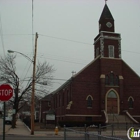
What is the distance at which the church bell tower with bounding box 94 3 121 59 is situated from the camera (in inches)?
2027

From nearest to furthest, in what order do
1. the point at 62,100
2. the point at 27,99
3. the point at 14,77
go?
the point at 14,77 < the point at 27,99 < the point at 62,100

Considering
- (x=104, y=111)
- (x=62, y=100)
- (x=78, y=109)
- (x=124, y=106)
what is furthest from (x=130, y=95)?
(x=62, y=100)

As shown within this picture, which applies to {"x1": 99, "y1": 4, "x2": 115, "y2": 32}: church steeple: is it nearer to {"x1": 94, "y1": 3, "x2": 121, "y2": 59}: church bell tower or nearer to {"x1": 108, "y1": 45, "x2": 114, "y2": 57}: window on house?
{"x1": 94, "y1": 3, "x2": 121, "y2": 59}: church bell tower

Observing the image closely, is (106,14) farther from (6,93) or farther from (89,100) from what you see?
(6,93)

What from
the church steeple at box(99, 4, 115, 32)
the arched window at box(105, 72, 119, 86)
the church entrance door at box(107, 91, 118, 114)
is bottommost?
the church entrance door at box(107, 91, 118, 114)

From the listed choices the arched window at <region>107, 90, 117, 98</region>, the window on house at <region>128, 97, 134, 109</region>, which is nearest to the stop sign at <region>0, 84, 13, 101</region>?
the arched window at <region>107, 90, 117, 98</region>

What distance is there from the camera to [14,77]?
42594 millimetres

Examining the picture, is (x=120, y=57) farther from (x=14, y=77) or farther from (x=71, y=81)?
(x=14, y=77)

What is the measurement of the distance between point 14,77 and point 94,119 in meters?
16.1

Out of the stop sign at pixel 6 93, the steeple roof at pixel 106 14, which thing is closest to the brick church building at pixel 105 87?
→ the steeple roof at pixel 106 14

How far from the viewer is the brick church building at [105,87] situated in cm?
4825

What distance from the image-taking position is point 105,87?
4947 cm

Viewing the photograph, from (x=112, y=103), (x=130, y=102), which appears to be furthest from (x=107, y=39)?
(x=130, y=102)

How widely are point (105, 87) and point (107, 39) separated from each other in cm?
942
